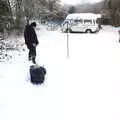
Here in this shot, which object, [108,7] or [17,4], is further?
[108,7]

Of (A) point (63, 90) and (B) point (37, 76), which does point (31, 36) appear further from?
(A) point (63, 90)

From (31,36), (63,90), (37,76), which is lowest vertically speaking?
(63,90)

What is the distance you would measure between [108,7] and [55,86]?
102 feet

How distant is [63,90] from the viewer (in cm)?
888

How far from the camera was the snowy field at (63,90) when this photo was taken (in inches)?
283

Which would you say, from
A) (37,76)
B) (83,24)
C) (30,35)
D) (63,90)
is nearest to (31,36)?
(30,35)

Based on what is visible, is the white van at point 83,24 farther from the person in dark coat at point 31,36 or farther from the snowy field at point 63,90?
the person in dark coat at point 31,36

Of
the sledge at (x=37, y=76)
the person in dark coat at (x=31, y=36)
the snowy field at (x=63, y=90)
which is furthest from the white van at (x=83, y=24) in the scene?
the sledge at (x=37, y=76)

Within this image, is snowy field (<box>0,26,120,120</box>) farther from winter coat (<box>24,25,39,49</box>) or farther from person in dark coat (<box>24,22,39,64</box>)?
winter coat (<box>24,25,39,49</box>)

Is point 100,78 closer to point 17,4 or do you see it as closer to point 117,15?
point 17,4

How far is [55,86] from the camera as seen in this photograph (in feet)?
30.4

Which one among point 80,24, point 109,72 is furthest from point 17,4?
point 109,72

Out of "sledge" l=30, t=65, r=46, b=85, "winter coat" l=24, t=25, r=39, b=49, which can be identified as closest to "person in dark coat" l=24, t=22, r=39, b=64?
"winter coat" l=24, t=25, r=39, b=49

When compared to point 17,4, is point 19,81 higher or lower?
lower
